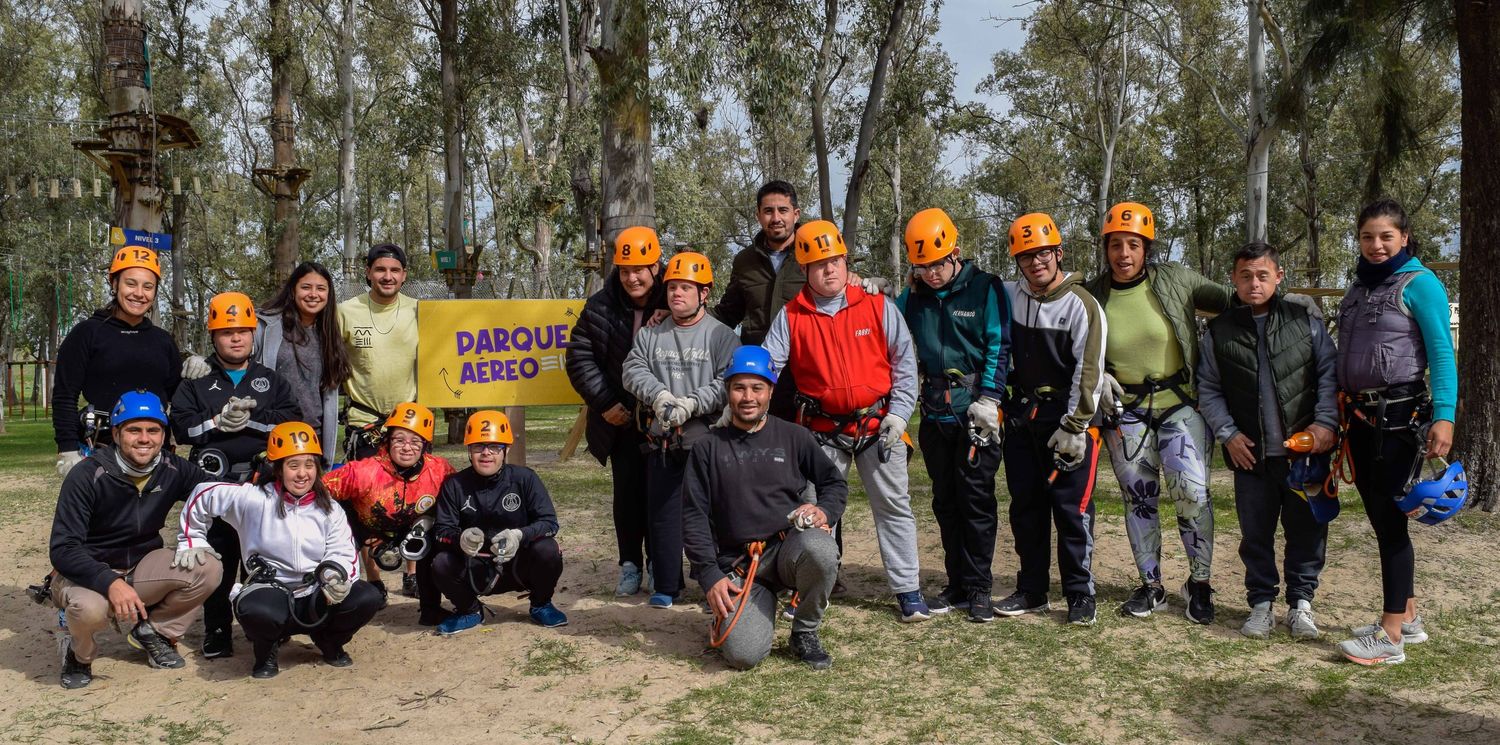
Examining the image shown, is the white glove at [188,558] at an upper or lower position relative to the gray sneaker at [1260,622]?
upper

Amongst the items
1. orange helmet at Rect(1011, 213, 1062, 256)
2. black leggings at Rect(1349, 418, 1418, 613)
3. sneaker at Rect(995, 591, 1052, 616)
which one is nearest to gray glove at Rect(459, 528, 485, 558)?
sneaker at Rect(995, 591, 1052, 616)

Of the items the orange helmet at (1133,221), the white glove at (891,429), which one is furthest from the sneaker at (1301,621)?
the white glove at (891,429)

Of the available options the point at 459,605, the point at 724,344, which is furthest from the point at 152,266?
the point at 724,344

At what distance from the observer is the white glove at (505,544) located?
5391 millimetres

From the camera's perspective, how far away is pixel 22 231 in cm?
4072

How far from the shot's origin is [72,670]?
4.98 m

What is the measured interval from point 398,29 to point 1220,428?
34.4m

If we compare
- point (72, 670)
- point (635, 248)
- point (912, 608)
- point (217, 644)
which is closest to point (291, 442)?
point (217, 644)

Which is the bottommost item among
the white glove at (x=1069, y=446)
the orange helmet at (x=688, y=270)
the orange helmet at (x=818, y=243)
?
the white glove at (x=1069, y=446)

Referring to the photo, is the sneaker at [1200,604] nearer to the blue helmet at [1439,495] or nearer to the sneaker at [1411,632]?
the sneaker at [1411,632]

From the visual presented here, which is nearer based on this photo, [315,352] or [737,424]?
[737,424]

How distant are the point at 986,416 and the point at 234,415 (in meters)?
3.76

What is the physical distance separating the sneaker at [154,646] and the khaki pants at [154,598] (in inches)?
1.3

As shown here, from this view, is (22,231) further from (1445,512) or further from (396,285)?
(1445,512)
